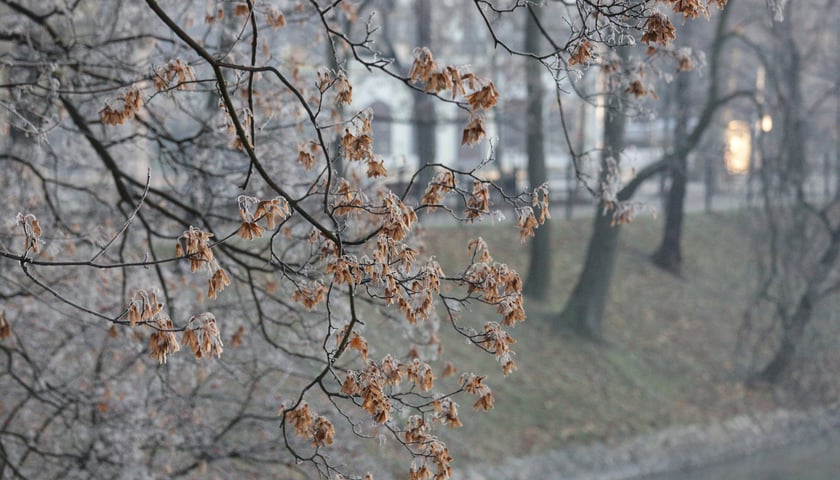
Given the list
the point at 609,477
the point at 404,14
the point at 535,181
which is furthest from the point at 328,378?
the point at 404,14

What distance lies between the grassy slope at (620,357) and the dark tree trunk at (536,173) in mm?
505

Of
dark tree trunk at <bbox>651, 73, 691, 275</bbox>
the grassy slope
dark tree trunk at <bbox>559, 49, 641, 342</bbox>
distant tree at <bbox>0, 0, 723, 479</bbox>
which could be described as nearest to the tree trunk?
dark tree trunk at <bbox>559, 49, 641, 342</bbox>

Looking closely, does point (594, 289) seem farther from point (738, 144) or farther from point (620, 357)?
point (738, 144)

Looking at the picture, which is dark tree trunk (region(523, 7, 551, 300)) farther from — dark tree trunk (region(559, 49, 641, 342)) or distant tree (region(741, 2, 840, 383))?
distant tree (region(741, 2, 840, 383))

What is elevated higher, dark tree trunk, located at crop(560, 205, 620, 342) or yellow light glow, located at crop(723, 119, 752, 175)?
yellow light glow, located at crop(723, 119, 752, 175)

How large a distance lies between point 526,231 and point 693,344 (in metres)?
17.1

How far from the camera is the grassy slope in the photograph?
16.7 meters

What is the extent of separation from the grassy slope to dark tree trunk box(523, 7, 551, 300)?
505 mm

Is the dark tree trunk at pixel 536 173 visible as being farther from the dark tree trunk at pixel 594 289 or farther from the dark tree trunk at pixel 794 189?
the dark tree trunk at pixel 794 189

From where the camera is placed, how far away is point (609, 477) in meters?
15.9

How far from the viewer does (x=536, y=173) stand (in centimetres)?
2061

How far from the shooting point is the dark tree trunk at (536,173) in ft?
67.4

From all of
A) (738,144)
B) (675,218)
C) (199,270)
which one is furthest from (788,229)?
(199,270)

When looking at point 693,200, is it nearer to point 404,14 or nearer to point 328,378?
point 404,14
